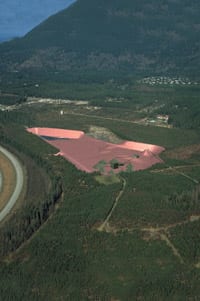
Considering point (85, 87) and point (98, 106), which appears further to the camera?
point (85, 87)

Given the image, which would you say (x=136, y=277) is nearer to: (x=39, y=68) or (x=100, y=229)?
(x=100, y=229)

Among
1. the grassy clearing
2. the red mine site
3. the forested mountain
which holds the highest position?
the forested mountain

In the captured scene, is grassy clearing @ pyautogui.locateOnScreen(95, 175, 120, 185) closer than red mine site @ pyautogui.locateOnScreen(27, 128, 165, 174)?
Yes

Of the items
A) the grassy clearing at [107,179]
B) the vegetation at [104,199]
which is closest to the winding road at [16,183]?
the vegetation at [104,199]

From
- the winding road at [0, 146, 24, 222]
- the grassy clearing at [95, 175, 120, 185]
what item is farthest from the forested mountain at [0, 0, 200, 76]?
the grassy clearing at [95, 175, 120, 185]

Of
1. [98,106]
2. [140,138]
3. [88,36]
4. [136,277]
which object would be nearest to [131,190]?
[136,277]

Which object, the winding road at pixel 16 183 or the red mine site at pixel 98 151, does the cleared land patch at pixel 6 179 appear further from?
the red mine site at pixel 98 151

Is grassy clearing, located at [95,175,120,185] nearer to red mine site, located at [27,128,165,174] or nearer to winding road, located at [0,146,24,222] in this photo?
red mine site, located at [27,128,165,174]

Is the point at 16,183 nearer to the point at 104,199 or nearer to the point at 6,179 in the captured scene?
the point at 6,179
